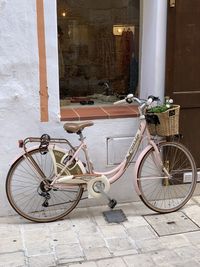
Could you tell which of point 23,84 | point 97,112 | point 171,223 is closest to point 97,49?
point 97,112

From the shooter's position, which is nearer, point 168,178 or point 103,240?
point 103,240

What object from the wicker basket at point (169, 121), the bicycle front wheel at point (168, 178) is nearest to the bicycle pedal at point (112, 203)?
the bicycle front wheel at point (168, 178)

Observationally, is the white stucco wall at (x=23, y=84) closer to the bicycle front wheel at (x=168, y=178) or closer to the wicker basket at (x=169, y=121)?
the wicker basket at (x=169, y=121)

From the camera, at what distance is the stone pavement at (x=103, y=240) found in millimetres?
3699

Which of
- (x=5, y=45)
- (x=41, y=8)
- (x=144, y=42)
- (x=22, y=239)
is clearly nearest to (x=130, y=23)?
(x=144, y=42)

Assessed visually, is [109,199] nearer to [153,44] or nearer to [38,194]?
[38,194]

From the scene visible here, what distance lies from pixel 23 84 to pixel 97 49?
1207mm

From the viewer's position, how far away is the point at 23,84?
430cm

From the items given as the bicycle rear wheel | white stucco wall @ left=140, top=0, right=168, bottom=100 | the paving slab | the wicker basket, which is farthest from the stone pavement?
white stucco wall @ left=140, top=0, right=168, bottom=100

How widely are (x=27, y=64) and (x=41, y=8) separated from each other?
0.57m

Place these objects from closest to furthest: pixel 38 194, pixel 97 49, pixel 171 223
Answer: pixel 171 223 → pixel 38 194 → pixel 97 49

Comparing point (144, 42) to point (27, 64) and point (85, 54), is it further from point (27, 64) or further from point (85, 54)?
point (27, 64)

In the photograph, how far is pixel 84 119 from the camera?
4523mm

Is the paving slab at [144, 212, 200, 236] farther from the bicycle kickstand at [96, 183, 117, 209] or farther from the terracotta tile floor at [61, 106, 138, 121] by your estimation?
the terracotta tile floor at [61, 106, 138, 121]
